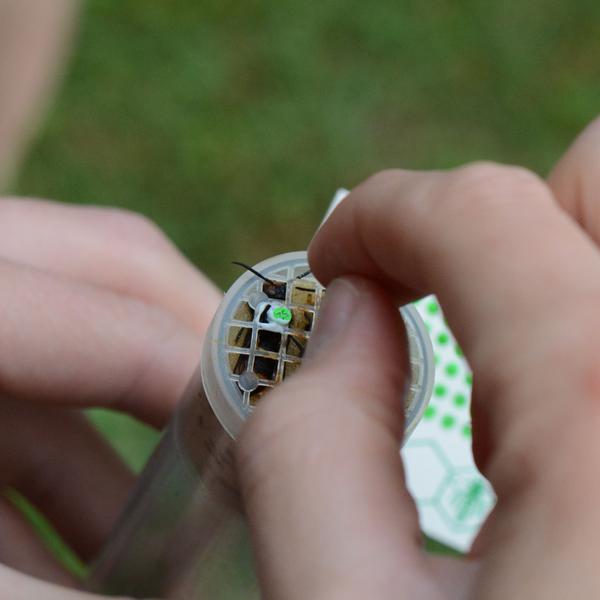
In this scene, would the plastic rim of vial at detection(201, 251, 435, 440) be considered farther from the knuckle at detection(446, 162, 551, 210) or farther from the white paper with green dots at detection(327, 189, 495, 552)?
the white paper with green dots at detection(327, 189, 495, 552)

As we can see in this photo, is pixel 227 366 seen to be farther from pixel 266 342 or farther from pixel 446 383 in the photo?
pixel 446 383

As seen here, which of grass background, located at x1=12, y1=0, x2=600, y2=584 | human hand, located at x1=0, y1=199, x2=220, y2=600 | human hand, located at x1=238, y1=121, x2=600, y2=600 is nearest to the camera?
human hand, located at x1=238, y1=121, x2=600, y2=600

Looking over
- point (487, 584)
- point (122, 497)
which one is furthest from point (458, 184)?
point (122, 497)

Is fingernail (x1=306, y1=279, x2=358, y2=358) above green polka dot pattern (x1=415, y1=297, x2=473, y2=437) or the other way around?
above

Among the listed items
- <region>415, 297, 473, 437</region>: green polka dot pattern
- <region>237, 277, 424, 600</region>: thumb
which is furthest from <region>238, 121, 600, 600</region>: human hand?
<region>415, 297, 473, 437</region>: green polka dot pattern

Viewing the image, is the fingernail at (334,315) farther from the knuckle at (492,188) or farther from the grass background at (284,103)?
the grass background at (284,103)

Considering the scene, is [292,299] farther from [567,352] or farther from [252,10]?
[252,10]

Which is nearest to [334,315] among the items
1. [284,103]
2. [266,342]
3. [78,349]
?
[266,342]
